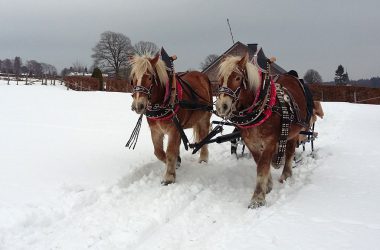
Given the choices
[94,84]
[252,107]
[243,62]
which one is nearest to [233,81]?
[243,62]

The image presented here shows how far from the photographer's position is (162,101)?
523 centimetres

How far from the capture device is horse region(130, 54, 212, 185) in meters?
4.87

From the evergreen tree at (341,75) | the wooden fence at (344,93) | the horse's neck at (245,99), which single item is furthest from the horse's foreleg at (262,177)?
the evergreen tree at (341,75)

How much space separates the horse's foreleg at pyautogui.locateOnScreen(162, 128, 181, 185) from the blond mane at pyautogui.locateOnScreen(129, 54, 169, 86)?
0.80 meters

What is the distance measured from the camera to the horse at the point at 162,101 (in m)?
4.87

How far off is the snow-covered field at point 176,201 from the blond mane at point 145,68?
161cm

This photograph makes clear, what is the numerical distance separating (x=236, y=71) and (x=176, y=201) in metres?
1.84

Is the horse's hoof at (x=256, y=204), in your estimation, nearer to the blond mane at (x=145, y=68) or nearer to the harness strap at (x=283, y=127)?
the harness strap at (x=283, y=127)

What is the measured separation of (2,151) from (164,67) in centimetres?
388

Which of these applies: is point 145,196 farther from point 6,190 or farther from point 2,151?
point 2,151

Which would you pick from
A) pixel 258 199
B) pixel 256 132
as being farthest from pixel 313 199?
pixel 256 132

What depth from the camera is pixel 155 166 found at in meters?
6.39

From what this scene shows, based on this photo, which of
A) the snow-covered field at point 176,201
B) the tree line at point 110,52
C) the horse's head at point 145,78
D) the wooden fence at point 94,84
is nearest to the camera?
the snow-covered field at point 176,201

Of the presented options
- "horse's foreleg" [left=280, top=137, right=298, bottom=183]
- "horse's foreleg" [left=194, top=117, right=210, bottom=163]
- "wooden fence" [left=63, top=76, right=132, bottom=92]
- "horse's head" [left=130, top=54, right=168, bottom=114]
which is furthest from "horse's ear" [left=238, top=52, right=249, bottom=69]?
"wooden fence" [left=63, top=76, right=132, bottom=92]
